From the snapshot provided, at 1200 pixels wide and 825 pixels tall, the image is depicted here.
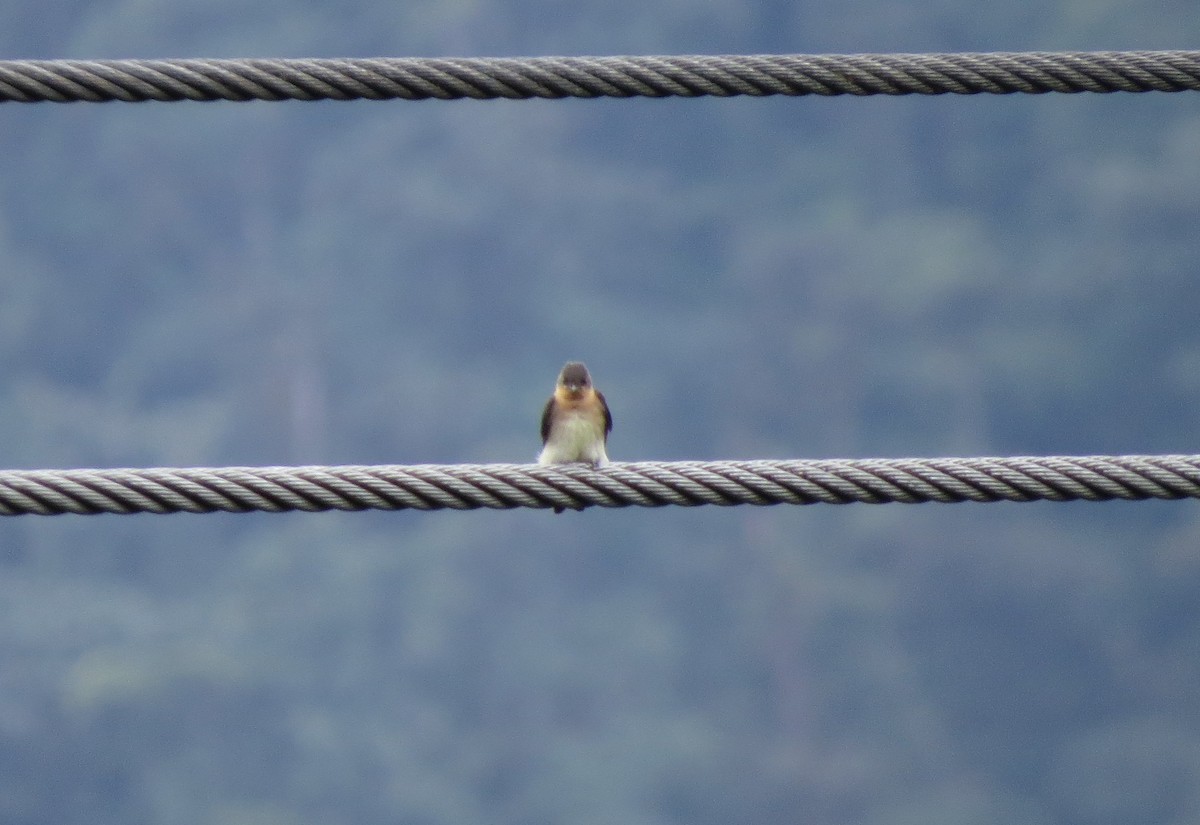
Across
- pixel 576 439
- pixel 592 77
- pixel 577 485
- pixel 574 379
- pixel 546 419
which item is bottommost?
pixel 577 485

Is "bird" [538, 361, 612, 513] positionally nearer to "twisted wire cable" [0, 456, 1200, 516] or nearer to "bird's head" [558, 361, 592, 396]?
"bird's head" [558, 361, 592, 396]

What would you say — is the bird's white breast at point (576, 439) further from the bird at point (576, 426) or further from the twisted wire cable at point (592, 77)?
the twisted wire cable at point (592, 77)

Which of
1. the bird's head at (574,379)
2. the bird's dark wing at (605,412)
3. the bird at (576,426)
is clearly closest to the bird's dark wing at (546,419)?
the bird at (576,426)

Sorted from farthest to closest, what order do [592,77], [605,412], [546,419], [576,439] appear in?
[546,419] < [605,412] < [576,439] < [592,77]

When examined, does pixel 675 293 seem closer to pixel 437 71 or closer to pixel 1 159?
pixel 1 159

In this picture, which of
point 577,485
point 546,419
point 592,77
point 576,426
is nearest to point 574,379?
point 546,419

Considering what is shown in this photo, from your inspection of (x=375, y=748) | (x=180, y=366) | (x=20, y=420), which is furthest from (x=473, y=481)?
(x=180, y=366)

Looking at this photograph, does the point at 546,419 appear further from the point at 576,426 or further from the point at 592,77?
the point at 592,77
